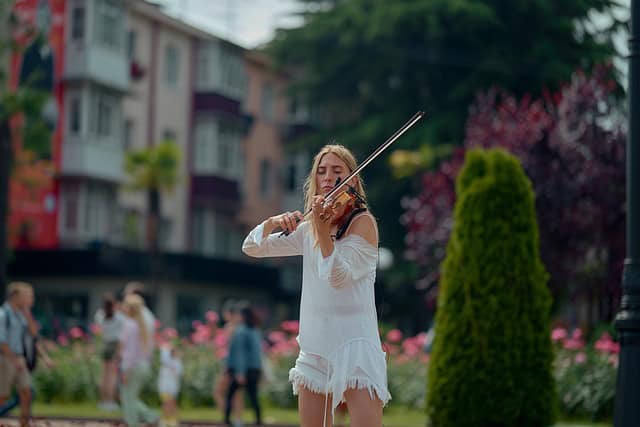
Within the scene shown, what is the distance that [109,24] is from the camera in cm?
4462

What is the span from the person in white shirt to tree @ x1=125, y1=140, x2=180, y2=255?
115 feet

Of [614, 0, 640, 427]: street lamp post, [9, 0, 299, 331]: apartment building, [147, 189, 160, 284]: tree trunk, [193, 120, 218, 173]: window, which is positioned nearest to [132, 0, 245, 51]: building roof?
[9, 0, 299, 331]: apartment building

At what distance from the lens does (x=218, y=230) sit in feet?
171

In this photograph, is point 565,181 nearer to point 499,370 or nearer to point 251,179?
point 499,370

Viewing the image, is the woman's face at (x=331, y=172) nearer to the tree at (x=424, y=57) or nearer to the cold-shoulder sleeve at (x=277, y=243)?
the cold-shoulder sleeve at (x=277, y=243)

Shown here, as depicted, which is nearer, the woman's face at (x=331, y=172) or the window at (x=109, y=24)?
the woman's face at (x=331, y=172)

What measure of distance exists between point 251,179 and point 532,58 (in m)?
15.7

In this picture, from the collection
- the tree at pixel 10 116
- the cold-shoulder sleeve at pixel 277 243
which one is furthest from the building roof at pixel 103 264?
the cold-shoulder sleeve at pixel 277 243

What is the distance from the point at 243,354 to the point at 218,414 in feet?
12.9

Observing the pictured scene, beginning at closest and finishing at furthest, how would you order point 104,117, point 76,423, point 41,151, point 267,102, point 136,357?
point 136,357 < point 76,423 < point 41,151 < point 104,117 < point 267,102

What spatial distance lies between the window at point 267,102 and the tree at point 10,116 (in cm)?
1790

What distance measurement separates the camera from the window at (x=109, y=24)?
44094 mm

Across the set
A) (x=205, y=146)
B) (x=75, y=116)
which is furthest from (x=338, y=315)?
(x=205, y=146)

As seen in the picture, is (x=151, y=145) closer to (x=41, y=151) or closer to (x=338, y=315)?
(x=41, y=151)
